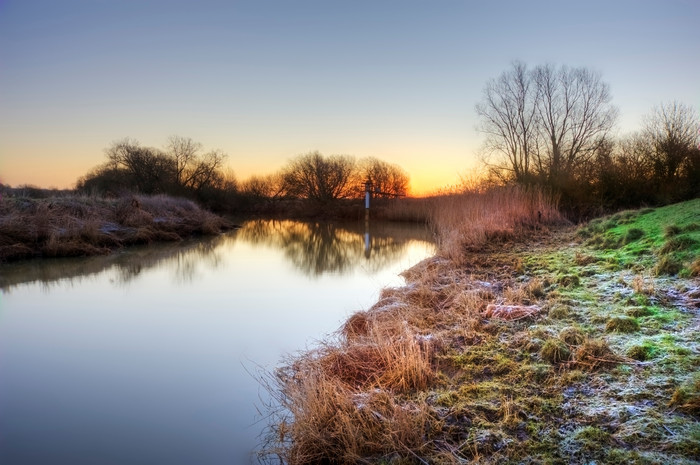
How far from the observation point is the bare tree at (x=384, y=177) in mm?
40281

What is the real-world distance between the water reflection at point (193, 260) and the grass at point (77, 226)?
604 mm

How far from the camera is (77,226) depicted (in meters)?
12.1

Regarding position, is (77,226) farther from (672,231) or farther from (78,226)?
(672,231)

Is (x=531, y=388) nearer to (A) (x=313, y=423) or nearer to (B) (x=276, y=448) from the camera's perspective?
(A) (x=313, y=423)

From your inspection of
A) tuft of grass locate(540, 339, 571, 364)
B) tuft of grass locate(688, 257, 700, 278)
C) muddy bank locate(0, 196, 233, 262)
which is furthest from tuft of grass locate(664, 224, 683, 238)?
muddy bank locate(0, 196, 233, 262)

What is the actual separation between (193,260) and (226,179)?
1288 inches

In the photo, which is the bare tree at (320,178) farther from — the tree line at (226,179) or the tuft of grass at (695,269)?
the tuft of grass at (695,269)

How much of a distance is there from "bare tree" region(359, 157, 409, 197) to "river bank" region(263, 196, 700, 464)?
113 ft

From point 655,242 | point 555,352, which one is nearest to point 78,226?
point 555,352

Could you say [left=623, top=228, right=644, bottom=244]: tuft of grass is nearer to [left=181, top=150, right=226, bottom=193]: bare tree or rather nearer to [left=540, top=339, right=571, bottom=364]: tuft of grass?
[left=540, top=339, right=571, bottom=364]: tuft of grass

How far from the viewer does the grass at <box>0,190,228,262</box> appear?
420 inches

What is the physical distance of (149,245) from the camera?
46.2 ft

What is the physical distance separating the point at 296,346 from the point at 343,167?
112 feet

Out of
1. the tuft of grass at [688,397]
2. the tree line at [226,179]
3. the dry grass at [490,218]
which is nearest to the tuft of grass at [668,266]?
the tuft of grass at [688,397]
